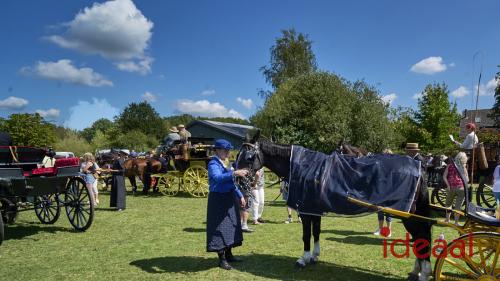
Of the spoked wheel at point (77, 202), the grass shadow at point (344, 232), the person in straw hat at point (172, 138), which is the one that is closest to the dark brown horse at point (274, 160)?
the grass shadow at point (344, 232)

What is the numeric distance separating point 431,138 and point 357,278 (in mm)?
28155

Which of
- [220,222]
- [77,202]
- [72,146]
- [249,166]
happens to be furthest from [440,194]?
[72,146]

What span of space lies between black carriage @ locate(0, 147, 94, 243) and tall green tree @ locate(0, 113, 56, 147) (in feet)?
70.2

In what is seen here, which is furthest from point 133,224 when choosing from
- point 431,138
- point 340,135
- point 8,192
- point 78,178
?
point 431,138

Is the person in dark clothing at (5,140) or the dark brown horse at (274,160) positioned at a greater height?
the person in dark clothing at (5,140)

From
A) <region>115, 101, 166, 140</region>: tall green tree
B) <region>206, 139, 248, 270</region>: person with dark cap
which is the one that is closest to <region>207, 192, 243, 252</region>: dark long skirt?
<region>206, 139, 248, 270</region>: person with dark cap

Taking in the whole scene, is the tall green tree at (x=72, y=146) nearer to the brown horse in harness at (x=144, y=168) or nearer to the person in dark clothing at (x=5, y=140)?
the brown horse in harness at (x=144, y=168)

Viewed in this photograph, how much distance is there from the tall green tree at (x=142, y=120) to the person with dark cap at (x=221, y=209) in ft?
200

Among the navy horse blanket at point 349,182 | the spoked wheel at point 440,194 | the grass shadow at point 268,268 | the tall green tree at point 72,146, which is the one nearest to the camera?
the navy horse blanket at point 349,182

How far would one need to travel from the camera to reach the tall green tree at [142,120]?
6481cm

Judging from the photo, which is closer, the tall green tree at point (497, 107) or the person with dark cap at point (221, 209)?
the person with dark cap at point (221, 209)

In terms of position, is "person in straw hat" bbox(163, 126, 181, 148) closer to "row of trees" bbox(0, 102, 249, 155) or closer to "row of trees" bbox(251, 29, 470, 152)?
"row of trees" bbox(251, 29, 470, 152)

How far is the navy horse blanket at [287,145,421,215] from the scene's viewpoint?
4.44 metres

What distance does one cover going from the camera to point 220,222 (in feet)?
17.0
